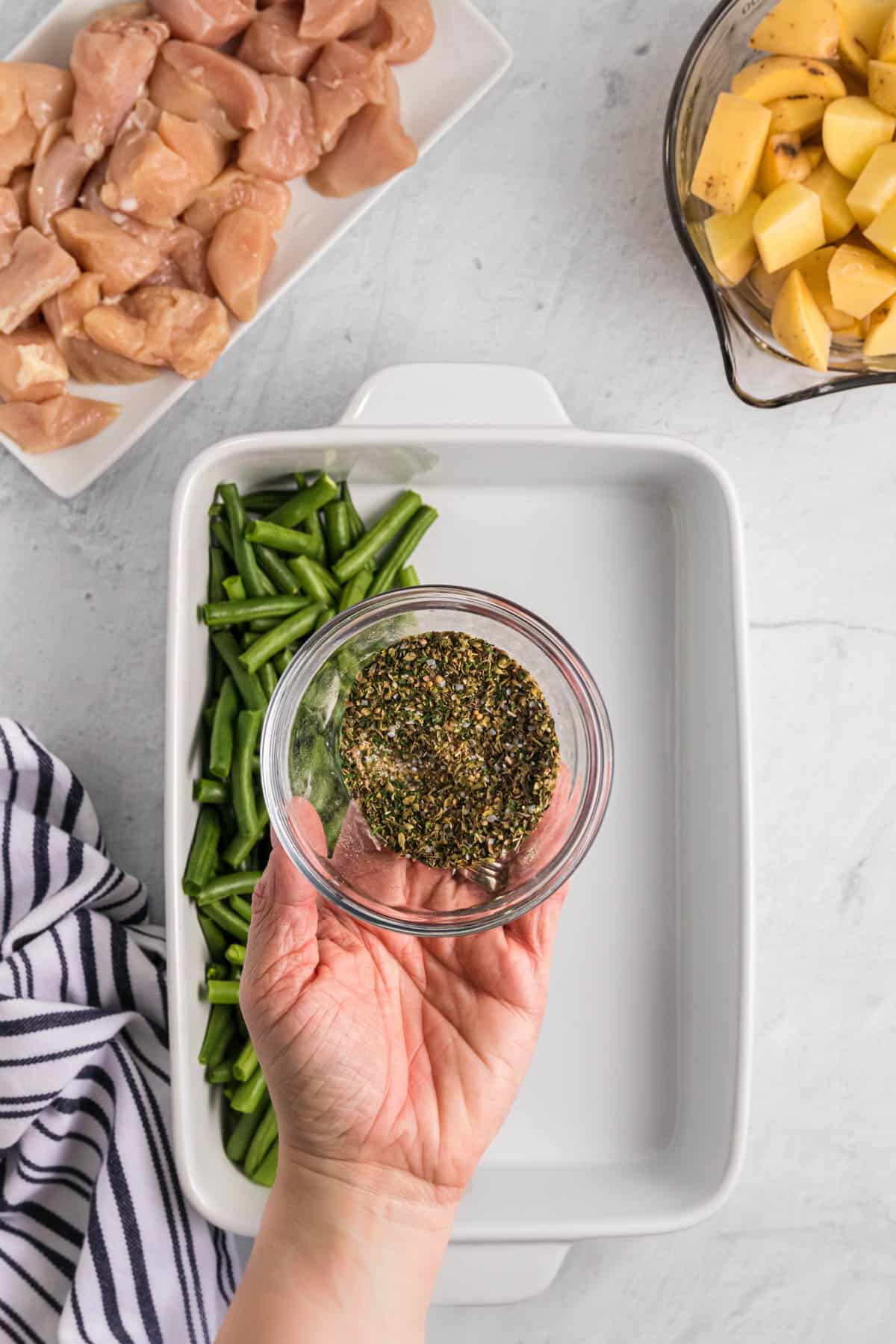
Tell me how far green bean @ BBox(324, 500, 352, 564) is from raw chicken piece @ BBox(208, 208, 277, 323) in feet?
1.05

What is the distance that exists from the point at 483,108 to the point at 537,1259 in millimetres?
1595

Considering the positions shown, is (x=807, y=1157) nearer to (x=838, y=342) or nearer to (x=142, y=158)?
(x=838, y=342)

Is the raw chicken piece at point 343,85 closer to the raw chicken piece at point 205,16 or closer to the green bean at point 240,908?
the raw chicken piece at point 205,16

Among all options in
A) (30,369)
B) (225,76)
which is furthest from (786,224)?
(30,369)

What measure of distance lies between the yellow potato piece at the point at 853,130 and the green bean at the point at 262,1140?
1368 millimetres

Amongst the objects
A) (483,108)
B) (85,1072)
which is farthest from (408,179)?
(85,1072)

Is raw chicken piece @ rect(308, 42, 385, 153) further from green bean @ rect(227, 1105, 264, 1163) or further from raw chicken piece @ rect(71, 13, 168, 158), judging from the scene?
green bean @ rect(227, 1105, 264, 1163)

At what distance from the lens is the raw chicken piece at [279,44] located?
1.56 m

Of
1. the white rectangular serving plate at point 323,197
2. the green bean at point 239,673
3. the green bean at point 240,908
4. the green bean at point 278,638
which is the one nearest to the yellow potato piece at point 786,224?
the white rectangular serving plate at point 323,197

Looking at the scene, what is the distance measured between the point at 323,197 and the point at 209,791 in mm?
856

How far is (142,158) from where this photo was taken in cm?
151

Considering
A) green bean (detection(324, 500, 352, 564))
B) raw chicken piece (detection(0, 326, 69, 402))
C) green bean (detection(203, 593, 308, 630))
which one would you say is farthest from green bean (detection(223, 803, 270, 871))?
raw chicken piece (detection(0, 326, 69, 402))

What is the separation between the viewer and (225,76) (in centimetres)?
155

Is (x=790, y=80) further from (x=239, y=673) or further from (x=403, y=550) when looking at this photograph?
(x=239, y=673)
